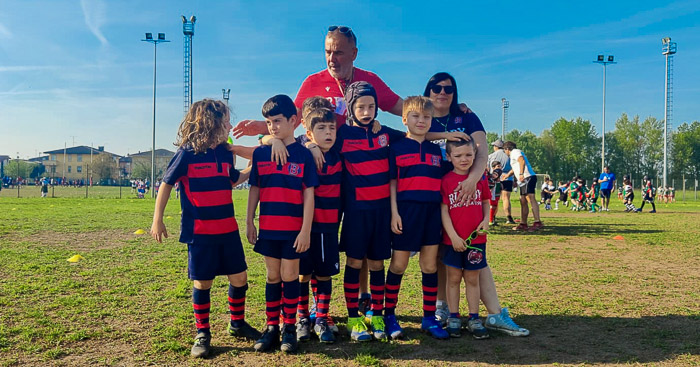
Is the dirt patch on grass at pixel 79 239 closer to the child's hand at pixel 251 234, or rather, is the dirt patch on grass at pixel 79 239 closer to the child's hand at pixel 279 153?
the child's hand at pixel 251 234

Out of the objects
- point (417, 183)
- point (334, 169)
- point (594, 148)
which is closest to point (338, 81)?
point (334, 169)

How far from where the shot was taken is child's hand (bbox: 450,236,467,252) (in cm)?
381

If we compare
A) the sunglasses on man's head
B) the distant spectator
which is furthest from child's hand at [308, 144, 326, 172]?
the distant spectator

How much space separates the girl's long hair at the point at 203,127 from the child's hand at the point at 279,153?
18.6 inches

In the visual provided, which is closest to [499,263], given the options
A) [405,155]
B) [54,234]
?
[405,155]

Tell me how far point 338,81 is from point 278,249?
178cm

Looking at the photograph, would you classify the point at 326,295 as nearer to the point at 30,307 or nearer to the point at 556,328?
the point at 556,328

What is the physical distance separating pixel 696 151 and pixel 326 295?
282ft

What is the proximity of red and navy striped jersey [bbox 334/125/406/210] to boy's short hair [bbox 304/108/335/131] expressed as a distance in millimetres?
208

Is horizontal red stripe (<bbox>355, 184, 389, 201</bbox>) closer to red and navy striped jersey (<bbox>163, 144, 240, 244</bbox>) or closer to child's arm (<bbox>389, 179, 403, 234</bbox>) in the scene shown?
child's arm (<bbox>389, 179, 403, 234</bbox>)

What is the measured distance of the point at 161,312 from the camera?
4391 mm

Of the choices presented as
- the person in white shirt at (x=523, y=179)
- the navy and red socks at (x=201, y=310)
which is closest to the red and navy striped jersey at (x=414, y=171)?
the navy and red socks at (x=201, y=310)

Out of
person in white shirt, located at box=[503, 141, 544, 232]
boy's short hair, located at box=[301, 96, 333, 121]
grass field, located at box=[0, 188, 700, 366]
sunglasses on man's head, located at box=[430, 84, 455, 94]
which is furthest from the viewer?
person in white shirt, located at box=[503, 141, 544, 232]

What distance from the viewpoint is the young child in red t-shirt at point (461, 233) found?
387 cm
